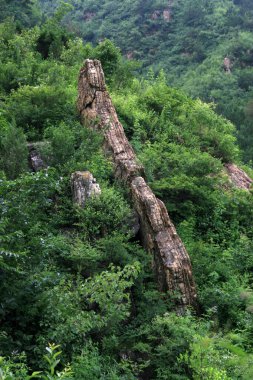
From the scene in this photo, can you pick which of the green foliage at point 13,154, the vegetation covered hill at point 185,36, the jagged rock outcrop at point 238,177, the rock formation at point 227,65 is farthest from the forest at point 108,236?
the rock formation at point 227,65

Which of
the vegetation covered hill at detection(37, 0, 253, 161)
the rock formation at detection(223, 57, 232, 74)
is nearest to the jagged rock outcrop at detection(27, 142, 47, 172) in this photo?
the vegetation covered hill at detection(37, 0, 253, 161)

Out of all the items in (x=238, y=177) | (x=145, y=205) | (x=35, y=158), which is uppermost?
(x=145, y=205)

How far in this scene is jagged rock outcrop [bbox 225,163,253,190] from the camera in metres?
14.6

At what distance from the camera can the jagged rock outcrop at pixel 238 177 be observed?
1465 cm

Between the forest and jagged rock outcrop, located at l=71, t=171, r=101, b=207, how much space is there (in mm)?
194

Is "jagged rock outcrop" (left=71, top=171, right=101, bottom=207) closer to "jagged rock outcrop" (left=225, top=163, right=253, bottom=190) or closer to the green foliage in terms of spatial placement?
the green foliage

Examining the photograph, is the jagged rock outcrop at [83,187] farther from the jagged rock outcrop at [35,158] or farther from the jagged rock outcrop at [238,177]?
the jagged rock outcrop at [238,177]

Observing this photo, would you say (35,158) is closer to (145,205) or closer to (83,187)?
(83,187)

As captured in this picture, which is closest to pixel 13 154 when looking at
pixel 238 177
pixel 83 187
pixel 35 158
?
pixel 35 158

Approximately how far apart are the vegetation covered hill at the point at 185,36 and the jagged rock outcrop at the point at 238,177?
30389mm

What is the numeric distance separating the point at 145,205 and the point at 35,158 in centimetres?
287

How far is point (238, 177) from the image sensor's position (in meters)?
15.1

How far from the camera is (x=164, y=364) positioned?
762cm

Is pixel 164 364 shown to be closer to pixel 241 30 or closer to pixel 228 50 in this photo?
pixel 228 50
